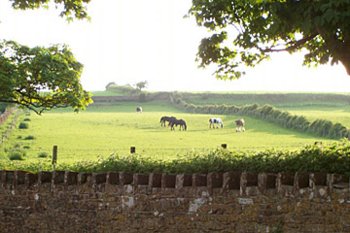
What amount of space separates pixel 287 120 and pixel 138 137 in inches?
663

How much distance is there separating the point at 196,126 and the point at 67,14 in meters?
43.0

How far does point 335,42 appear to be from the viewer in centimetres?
1112

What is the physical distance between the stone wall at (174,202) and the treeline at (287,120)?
31.8 metres

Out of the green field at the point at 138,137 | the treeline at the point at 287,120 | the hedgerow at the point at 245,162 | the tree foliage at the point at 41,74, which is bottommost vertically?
the green field at the point at 138,137

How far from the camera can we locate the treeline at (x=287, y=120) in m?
46.5

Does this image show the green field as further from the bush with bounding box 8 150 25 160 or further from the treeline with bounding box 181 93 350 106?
the treeline with bounding box 181 93 350 106

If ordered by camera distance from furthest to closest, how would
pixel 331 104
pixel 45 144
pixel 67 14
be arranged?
pixel 331 104 < pixel 45 144 < pixel 67 14

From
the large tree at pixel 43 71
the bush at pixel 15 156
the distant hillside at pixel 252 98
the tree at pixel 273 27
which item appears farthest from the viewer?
the distant hillside at pixel 252 98

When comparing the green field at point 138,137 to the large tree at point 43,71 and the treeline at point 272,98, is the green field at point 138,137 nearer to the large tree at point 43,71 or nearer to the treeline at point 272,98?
the large tree at point 43,71

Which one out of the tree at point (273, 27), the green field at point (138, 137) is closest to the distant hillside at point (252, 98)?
the green field at point (138, 137)

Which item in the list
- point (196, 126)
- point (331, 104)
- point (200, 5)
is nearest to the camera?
point (200, 5)

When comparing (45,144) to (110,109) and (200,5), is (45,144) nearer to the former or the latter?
(200,5)

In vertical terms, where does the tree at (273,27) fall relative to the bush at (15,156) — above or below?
above

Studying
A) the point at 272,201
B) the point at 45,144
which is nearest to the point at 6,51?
the point at 272,201
